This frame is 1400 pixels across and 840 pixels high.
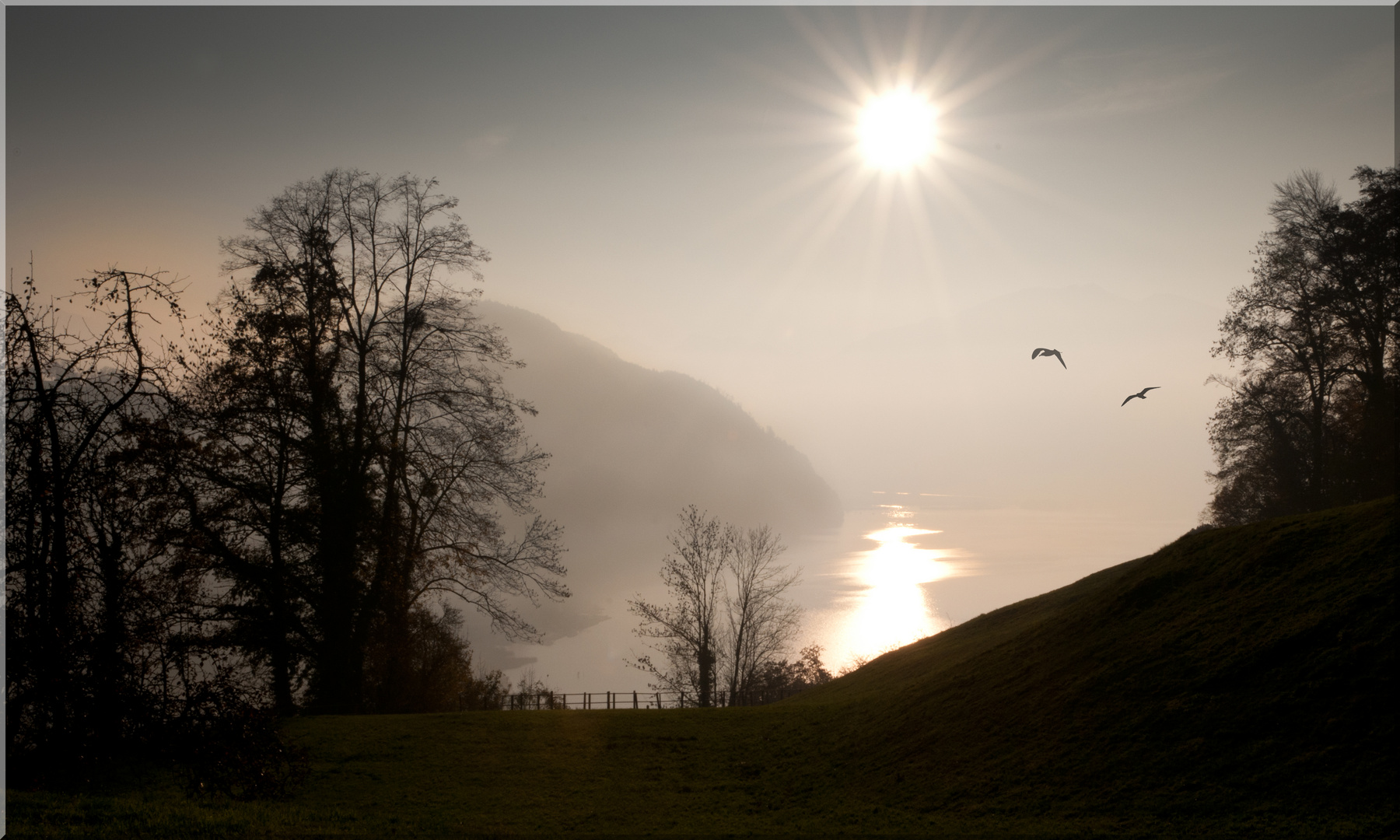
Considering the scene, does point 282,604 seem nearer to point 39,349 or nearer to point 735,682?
point 39,349

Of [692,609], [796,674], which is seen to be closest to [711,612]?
[692,609]

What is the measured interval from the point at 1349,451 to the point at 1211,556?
16684mm

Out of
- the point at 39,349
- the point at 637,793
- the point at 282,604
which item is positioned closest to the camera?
the point at 39,349

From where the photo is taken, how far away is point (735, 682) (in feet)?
136

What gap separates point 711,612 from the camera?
4091 cm

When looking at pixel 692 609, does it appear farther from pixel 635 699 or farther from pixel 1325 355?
pixel 1325 355

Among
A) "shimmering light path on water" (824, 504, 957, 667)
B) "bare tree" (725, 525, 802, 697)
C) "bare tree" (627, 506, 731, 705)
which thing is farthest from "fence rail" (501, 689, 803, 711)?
"shimmering light path on water" (824, 504, 957, 667)

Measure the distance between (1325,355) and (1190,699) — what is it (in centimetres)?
2263

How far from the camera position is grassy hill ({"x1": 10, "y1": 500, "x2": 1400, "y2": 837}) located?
9523 mm

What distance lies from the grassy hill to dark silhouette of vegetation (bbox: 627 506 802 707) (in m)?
20.6

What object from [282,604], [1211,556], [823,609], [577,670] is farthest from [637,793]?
Answer: [577,670]

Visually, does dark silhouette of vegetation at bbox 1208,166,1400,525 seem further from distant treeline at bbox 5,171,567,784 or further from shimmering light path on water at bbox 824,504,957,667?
shimmering light path on water at bbox 824,504,957,667

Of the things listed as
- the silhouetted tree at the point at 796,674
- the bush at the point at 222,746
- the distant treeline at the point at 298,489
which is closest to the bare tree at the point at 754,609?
the silhouetted tree at the point at 796,674

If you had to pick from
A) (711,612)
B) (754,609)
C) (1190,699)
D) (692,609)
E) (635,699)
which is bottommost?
(635,699)
